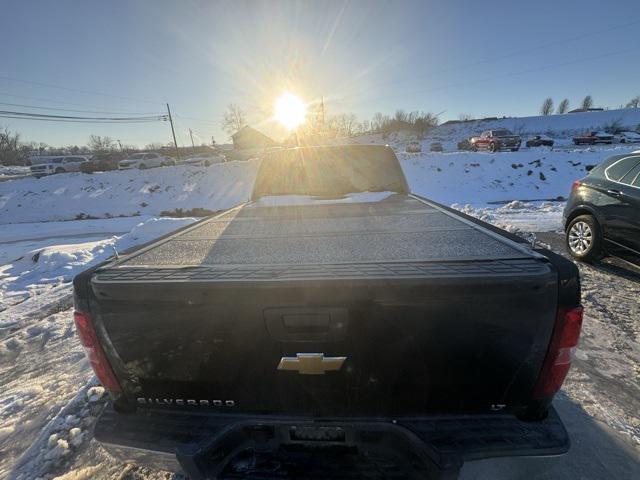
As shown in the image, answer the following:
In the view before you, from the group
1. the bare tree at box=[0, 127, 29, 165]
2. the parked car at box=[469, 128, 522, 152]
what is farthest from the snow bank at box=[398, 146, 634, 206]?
the bare tree at box=[0, 127, 29, 165]

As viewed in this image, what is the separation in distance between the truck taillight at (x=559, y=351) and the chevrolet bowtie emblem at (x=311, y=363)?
87cm

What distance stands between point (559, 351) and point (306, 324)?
1080mm

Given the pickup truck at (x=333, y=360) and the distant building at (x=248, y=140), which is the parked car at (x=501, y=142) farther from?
the distant building at (x=248, y=140)

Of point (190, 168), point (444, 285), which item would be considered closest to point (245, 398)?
point (444, 285)

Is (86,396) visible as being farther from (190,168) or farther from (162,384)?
(190,168)

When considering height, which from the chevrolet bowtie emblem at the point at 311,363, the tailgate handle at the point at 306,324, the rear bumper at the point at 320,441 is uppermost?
the tailgate handle at the point at 306,324

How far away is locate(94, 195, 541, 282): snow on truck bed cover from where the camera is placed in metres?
1.42

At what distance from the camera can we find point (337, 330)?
1.31 metres

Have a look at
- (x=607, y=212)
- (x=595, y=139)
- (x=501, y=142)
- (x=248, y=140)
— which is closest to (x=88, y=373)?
(x=607, y=212)

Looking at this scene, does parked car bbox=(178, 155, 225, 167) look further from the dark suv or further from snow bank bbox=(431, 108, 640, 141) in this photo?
snow bank bbox=(431, 108, 640, 141)

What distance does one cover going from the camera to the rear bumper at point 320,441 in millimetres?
1334

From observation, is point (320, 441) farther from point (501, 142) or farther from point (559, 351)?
point (501, 142)

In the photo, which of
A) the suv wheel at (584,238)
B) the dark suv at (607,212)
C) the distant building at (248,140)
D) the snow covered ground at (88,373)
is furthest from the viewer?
the distant building at (248,140)

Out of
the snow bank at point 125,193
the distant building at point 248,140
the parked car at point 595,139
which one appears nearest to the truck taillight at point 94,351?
the snow bank at point 125,193
